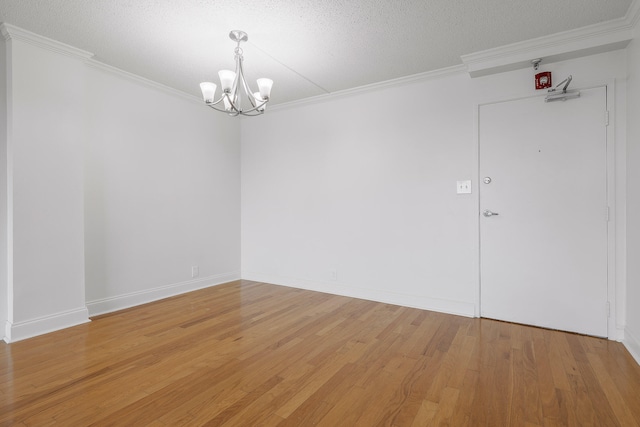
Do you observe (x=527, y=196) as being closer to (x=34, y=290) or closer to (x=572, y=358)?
(x=572, y=358)

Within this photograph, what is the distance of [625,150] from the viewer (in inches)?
102

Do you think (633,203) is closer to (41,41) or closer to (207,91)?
(207,91)

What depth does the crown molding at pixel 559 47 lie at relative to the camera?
8.08ft

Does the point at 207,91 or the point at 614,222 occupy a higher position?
the point at 207,91

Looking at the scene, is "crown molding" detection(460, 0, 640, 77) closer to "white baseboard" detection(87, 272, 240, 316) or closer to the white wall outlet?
the white wall outlet

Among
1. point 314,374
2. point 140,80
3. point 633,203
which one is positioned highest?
point 140,80

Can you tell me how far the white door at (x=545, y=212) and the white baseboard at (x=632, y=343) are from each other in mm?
165

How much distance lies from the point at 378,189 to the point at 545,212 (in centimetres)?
162

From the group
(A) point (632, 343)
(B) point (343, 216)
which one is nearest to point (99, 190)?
(B) point (343, 216)

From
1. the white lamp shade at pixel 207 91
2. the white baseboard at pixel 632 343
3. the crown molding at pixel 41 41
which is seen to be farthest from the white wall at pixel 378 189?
the crown molding at pixel 41 41

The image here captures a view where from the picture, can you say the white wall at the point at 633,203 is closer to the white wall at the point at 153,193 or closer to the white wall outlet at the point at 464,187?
the white wall outlet at the point at 464,187

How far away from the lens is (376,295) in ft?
12.4

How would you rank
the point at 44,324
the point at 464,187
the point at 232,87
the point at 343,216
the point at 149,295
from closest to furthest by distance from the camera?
1. the point at 232,87
2. the point at 44,324
3. the point at 464,187
4. the point at 149,295
5. the point at 343,216

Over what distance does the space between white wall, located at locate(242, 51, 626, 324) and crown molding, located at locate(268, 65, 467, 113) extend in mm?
49
